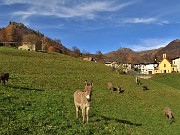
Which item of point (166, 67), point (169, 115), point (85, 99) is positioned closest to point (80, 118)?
point (85, 99)

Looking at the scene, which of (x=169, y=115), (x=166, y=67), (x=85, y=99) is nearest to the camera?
(x=85, y=99)

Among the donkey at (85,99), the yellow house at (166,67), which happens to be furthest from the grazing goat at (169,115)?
the yellow house at (166,67)

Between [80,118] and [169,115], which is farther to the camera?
[169,115]

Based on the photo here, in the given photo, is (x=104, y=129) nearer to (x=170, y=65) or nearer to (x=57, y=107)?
(x=57, y=107)

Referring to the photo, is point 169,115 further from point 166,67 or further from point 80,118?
point 166,67

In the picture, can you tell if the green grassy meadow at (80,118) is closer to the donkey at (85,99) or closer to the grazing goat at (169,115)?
the grazing goat at (169,115)

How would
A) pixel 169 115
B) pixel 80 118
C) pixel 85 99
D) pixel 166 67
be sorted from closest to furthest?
pixel 85 99, pixel 80 118, pixel 169 115, pixel 166 67

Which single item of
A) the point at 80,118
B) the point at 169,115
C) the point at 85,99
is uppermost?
the point at 85,99

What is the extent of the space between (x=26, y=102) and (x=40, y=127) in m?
8.84

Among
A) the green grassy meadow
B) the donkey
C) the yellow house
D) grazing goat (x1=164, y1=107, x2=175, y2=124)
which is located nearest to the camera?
the green grassy meadow

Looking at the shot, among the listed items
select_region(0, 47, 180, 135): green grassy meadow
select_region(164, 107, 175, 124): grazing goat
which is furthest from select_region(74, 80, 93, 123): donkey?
select_region(164, 107, 175, 124): grazing goat

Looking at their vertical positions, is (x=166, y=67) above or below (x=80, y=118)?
above

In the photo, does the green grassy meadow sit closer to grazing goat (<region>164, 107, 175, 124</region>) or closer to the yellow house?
grazing goat (<region>164, 107, 175, 124</region>)

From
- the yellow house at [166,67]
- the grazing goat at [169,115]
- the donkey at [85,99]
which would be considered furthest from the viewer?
the yellow house at [166,67]
